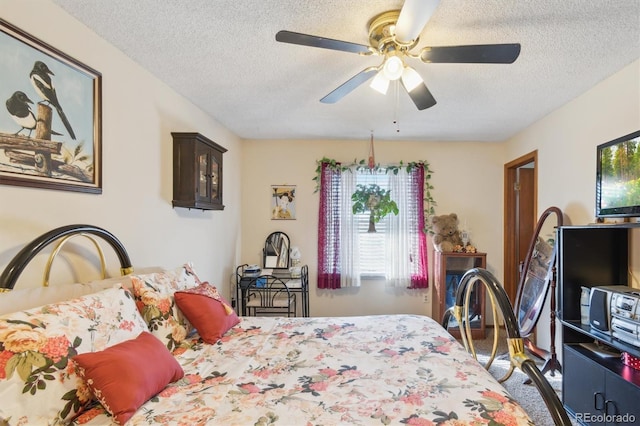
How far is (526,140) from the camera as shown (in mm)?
3457

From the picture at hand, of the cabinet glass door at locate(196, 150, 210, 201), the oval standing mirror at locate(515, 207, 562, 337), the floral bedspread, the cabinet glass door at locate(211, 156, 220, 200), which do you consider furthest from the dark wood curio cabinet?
the oval standing mirror at locate(515, 207, 562, 337)

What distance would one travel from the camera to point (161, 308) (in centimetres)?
165

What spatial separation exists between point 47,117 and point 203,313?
1251 mm

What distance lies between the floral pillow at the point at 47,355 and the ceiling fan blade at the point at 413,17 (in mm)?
1743

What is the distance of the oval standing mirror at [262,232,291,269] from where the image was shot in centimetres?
393

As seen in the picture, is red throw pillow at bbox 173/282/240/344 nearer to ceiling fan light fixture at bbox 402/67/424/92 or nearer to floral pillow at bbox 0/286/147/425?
floral pillow at bbox 0/286/147/425

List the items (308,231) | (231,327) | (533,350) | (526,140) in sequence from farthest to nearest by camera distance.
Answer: (308,231)
(526,140)
(533,350)
(231,327)

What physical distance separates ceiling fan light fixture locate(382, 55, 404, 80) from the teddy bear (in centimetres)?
247

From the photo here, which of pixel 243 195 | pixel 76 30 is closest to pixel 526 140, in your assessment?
pixel 243 195

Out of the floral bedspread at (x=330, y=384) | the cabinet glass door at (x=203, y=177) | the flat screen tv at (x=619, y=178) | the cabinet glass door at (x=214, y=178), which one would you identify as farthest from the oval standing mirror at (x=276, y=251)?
the flat screen tv at (x=619, y=178)

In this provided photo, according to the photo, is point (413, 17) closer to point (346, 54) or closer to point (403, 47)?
point (403, 47)

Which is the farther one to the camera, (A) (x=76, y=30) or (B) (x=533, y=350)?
(B) (x=533, y=350)

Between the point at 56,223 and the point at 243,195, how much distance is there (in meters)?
2.55

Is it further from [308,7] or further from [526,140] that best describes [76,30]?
[526,140]
